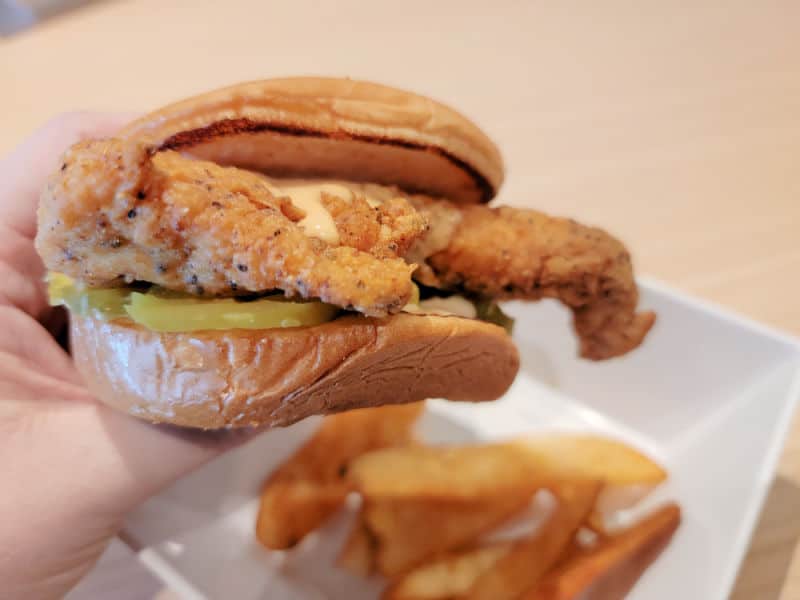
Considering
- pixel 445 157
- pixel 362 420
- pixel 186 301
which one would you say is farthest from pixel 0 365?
pixel 445 157

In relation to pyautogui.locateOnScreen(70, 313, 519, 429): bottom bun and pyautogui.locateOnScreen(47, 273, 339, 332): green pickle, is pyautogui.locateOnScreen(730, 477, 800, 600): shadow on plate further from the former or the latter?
pyautogui.locateOnScreen(47, 273, 339, 332): green pickle

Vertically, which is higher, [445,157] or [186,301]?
[445,157]

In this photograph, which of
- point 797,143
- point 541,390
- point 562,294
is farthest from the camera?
point 797,143

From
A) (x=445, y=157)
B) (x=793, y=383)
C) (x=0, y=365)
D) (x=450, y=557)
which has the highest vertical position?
(x=445, y=157)

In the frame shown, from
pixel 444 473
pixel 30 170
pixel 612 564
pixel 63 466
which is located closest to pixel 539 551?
pixel 612 564

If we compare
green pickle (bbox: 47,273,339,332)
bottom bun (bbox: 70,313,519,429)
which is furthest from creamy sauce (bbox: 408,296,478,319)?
green pickle (bbox: 47,273,339,332)

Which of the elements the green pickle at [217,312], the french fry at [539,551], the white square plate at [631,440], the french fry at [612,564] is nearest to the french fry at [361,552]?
the white square plate at [631,440]

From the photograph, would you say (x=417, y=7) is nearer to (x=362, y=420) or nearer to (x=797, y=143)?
(x=797, y=143)
